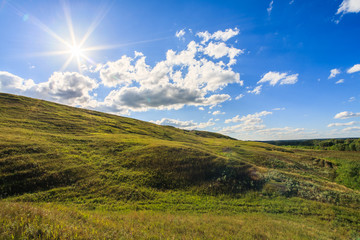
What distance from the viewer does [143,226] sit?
1151 centimetres

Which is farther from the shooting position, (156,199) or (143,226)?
(156,199)

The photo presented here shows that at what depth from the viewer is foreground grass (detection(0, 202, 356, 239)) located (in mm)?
6671

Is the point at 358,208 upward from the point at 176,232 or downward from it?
downward

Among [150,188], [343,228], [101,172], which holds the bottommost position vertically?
[343,228]

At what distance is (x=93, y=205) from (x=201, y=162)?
67.1 feet

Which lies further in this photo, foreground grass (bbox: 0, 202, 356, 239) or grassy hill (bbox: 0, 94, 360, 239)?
grassy hill (bbox: 0, 94, 360, 239)

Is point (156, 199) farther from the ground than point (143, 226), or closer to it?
closer to it

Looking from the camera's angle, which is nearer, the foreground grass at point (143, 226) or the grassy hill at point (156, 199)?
the foreground grass at point (143, 226)

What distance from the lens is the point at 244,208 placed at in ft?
62.1

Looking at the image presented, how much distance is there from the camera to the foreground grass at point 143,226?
21.9 ft

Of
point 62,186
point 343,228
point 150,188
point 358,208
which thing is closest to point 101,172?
point 62,186

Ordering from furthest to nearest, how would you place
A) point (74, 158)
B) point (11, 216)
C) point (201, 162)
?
point (201, 162), point (74, 158), point (11, 216)

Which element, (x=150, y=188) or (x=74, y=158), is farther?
(x=74, y=158)

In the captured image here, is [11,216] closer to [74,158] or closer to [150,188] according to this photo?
[150,188]
